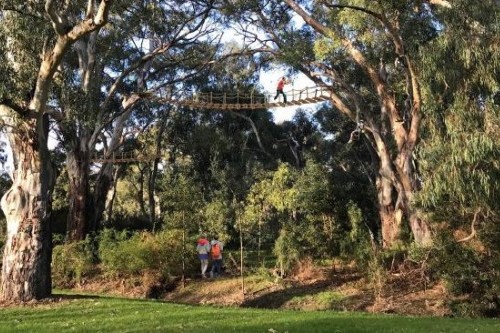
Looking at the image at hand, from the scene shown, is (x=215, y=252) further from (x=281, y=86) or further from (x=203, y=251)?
(x=281, y=86)

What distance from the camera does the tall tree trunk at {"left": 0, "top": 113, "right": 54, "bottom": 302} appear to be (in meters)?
11.7

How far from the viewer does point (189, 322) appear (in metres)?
8.88

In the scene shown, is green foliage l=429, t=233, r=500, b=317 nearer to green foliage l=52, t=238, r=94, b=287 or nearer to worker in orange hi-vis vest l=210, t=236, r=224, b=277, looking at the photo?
worker in orange hi-vis vest l=210, t=236, r=224, b=277

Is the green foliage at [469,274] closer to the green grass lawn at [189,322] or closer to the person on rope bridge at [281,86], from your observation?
the green grass lawn at [189,322]

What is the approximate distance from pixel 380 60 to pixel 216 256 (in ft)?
27.6

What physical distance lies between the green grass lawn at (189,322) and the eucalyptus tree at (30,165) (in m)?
1.01

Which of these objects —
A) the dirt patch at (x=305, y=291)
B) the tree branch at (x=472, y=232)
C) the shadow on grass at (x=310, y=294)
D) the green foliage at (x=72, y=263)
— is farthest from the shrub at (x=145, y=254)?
the tree branch at (x=472, y=232)

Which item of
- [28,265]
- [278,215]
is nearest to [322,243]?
[278,215]

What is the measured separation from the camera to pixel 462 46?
473 inches

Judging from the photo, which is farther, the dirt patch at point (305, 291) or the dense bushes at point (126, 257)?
the dense bushes at point (126, 257)

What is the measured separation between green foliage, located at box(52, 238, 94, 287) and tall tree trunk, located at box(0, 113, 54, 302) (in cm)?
713

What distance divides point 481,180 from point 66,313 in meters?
A: 8.13

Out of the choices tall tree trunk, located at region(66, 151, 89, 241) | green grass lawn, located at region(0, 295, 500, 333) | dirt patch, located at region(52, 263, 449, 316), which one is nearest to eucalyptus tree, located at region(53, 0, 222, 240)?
tall tree trunk, located at region(66, 151, 89, 241)

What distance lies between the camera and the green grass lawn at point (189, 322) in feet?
27.0
